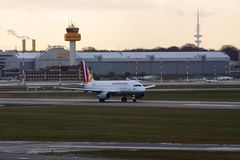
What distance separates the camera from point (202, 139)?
43.1 metres

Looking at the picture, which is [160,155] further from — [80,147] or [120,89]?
[120,89]

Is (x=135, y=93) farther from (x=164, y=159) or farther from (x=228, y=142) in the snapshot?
(x=164, y=159)

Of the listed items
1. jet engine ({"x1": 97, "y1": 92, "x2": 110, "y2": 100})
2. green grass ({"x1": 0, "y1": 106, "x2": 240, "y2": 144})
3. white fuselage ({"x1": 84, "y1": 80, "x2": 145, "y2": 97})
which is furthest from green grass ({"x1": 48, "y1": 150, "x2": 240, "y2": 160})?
jet engine ({"x1": 97, "y1": 92, "x2": 110, "y2": 100})

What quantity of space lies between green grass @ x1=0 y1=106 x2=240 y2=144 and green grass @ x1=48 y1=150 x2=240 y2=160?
19.5ft

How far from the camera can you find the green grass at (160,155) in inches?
1342

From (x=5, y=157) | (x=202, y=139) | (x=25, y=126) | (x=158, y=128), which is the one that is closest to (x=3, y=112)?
(x=25, y=126)

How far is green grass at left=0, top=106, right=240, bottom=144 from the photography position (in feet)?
147

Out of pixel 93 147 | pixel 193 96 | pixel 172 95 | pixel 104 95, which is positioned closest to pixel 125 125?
pixel 93 147

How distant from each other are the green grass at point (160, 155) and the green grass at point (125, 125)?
5.94 meters

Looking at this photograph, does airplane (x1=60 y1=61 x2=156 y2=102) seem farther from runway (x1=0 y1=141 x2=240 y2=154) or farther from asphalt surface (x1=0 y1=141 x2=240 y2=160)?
runway (x1=0 y1=141 x2=240 y2=154)

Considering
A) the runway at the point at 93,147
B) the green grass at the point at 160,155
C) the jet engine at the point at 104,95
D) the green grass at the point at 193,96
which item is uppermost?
the jet engine at the point at 104,95

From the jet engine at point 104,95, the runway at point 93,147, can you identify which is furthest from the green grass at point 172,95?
the runway at point 93,147

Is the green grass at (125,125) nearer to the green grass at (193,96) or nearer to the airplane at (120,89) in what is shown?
the airplane at (120,89)

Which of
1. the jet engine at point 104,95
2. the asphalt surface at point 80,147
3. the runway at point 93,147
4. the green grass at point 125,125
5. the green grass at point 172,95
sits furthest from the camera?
the green grass at point 172,95
